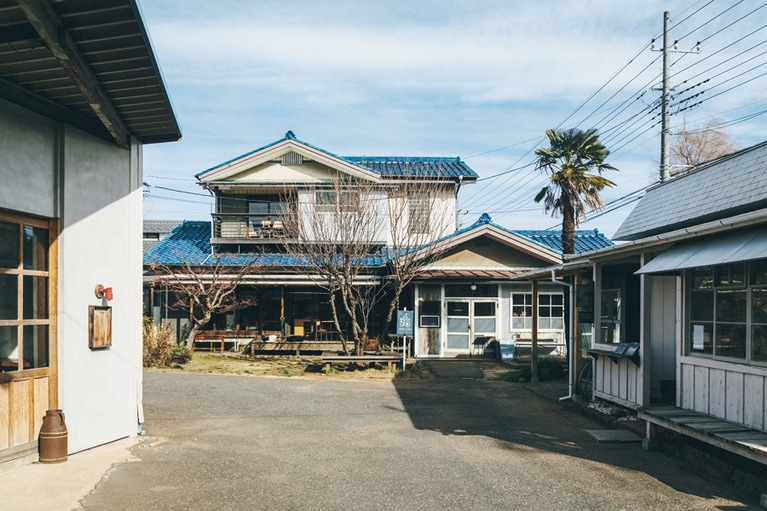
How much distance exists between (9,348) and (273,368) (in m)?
11.2

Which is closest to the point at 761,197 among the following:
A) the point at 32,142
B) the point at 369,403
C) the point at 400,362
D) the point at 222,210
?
the point at 369,403

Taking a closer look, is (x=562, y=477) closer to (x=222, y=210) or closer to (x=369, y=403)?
(x=369, y=403)

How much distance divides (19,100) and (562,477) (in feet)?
24.8

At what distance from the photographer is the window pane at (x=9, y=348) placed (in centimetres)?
727

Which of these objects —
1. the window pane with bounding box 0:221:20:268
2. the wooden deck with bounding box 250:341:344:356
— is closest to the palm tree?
the wooden deck with bounding box 250:341:344:356

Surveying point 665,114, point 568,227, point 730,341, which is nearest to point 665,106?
point 665,114

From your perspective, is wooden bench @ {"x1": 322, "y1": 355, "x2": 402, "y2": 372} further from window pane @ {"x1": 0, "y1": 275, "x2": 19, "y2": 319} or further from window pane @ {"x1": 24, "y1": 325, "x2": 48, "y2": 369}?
window pane @ {"x1": 0, "y1": 275, "x2": 19, "y2": 319}

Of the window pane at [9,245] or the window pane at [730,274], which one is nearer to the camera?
the window pane at [9,245]

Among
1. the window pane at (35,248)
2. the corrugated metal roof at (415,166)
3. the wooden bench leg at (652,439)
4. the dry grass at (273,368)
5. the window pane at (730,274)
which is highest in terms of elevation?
the corrugated metal roof at (415,166)

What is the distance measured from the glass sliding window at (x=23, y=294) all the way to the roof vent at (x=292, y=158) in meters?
15.6

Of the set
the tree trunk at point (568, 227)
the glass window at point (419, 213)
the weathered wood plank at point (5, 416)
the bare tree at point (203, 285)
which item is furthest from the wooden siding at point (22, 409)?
the tree trunk at point (568, 227)

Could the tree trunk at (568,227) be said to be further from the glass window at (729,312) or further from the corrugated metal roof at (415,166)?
the glass window at (729,312)

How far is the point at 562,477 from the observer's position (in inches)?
299

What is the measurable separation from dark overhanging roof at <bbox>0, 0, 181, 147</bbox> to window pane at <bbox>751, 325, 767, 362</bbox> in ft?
25.1
